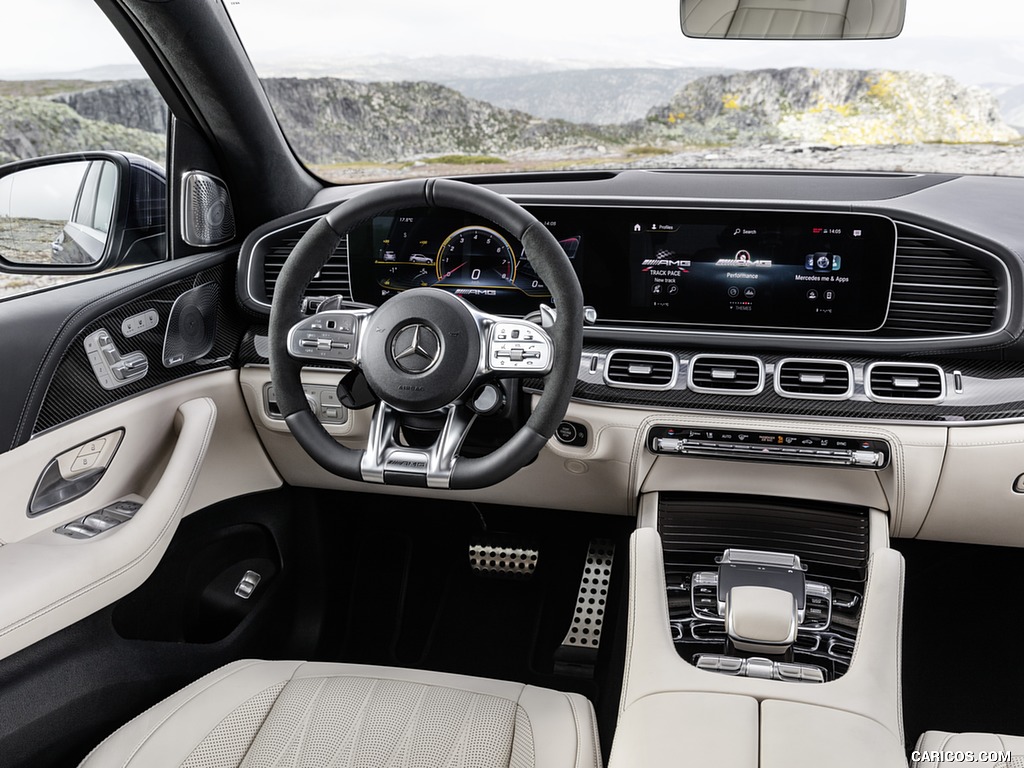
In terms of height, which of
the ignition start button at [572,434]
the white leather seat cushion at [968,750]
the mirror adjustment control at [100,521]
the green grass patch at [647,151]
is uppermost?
the green grass patch at [647,151]

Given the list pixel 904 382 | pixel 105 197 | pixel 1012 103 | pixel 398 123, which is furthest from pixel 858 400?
pixel 105 197

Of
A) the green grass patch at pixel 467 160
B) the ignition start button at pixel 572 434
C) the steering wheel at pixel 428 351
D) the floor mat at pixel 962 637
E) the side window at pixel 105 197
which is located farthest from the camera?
the green grass patch at pixel 467 160

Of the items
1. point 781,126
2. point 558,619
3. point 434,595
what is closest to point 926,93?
point 781,126

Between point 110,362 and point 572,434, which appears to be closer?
point 110,362

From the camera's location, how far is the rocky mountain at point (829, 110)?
2166 mm

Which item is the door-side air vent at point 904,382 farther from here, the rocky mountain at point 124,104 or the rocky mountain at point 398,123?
the rocky mountain at point 124,104

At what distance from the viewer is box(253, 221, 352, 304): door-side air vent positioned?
226 centimetres

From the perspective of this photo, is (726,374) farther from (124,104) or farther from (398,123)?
(124,104)

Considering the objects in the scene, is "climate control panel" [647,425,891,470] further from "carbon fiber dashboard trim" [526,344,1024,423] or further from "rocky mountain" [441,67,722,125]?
"rocky mountain" [441,67,722,125]

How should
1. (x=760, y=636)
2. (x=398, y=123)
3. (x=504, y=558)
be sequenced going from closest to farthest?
(x=760, y=636)
(x=398, y=123)
(x=504, y=558)

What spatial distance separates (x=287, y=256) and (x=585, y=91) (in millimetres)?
935

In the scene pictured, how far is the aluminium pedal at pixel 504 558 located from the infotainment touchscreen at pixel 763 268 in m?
0.90

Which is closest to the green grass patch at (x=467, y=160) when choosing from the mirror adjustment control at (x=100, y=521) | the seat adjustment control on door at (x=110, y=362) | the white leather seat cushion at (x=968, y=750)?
the seat adjustment control on door at (x=110, y=362)

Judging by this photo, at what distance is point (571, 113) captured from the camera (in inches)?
92.4
